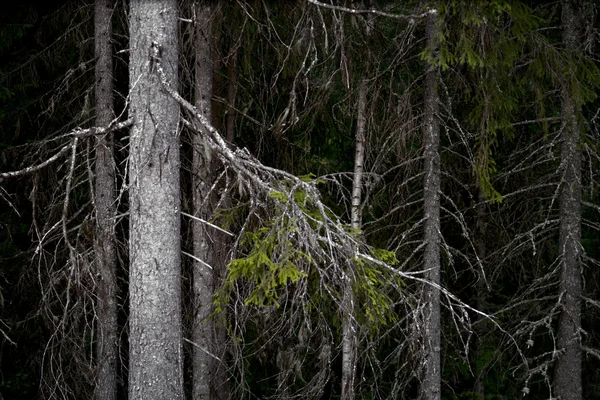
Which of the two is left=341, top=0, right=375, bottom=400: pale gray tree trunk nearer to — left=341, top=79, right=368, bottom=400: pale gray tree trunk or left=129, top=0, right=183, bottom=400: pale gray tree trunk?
left=341, top=79, right=368, bottom=400: pale gray tree trunk

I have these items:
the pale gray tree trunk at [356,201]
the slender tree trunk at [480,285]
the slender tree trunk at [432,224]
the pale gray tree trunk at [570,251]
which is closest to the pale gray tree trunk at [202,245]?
the pale gray tree trunk at [356,201]

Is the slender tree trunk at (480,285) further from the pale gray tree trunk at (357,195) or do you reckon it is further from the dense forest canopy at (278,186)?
the pale gray tree trunk at (357,195)

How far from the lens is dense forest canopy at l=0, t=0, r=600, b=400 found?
565 cm

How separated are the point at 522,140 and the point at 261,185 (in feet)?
24.2

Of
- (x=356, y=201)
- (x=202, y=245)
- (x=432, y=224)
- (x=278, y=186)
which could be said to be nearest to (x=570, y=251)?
(x=432, y=224)

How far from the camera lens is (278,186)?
570 cm

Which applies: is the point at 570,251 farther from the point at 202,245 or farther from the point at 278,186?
the point at 278,186

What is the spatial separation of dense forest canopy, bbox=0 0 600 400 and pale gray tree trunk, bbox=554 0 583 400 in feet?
0.09

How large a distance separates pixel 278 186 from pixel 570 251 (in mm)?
5257

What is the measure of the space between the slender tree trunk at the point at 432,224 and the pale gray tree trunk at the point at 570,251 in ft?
5.74

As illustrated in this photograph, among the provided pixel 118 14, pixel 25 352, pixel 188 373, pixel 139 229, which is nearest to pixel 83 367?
pixel 188 373

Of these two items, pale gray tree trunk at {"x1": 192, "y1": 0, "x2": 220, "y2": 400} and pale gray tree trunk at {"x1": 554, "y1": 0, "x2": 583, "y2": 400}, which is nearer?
pale gray tree trunk at {"x1": 192, "y1": 0, "x2": 220, "y2": 400}

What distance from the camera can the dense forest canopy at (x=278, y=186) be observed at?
5.65 m

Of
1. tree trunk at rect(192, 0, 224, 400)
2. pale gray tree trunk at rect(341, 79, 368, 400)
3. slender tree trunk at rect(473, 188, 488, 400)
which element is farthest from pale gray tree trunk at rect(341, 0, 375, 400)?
slender tree trunk at rect(473, 188, 488, 400)
